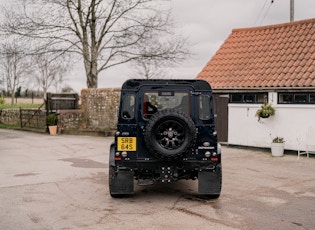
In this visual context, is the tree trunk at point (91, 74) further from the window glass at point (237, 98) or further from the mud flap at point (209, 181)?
the mud flap at point (209, 181)

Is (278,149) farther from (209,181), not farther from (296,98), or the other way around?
(209,181)

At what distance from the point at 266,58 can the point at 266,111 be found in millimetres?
2966

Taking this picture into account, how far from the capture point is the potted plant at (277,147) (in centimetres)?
1461

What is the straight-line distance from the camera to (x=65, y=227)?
21.2 ft

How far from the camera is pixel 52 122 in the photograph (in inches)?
941

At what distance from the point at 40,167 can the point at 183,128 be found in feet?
20.9

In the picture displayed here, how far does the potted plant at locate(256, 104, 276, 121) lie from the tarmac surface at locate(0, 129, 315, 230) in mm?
2041

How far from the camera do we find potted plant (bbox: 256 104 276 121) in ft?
49.7

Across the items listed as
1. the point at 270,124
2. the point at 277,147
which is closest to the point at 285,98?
the point at 270,124

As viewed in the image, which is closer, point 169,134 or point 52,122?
point 169,134

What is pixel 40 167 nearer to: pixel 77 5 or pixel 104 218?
pixel 104 218

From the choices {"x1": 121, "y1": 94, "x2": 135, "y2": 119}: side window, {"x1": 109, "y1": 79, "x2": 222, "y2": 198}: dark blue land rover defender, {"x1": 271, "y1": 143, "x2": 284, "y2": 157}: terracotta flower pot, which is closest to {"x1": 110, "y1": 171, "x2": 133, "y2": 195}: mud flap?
{"x1": 109, "y1": 79, "x2": 222, "y2": 198}: dark blue land rover defender

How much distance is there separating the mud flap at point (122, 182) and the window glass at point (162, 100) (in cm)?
124

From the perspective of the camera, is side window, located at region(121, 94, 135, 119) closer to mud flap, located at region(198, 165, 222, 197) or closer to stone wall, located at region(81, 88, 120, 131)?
mud flap, located at region(198, 165, 222, 197)
